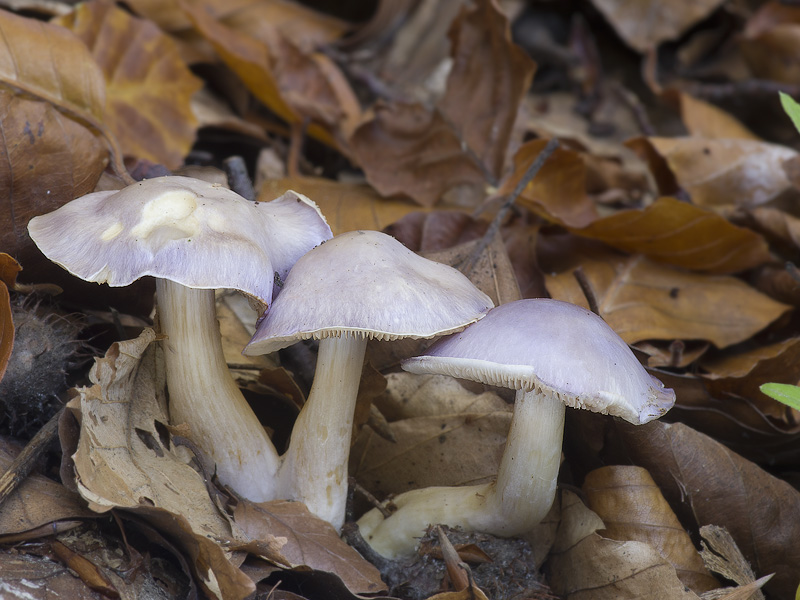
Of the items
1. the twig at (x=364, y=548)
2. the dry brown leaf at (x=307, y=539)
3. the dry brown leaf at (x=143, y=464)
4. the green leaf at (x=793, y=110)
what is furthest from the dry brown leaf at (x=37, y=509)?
the green leaf at (x=793, y=110)

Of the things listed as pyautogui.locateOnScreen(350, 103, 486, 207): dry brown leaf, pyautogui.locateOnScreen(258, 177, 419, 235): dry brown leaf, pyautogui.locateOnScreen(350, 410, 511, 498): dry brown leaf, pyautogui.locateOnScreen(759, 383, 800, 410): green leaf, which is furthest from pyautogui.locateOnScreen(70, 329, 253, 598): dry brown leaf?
pyautogui.locateOnScreen(350, 103, 486, 207): dry brown leaf

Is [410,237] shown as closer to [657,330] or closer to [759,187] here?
[657,330]

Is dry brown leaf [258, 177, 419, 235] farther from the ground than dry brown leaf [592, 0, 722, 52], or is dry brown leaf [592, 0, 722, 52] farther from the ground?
dry brown leaf [592, 0, 722, 52]

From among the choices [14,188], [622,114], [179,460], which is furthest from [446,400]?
[622,114]

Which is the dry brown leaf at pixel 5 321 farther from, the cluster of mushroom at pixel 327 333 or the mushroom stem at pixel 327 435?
the mushroom stem at pixel 327 435

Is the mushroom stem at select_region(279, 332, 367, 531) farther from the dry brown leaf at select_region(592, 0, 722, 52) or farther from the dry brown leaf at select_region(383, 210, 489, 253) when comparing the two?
the dry brown leaf at select_region(592, 0, 722, 52)
